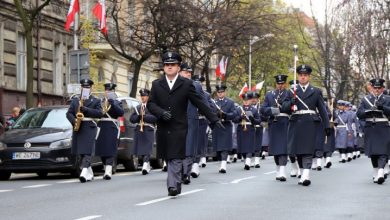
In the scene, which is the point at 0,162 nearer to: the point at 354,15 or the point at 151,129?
the point at 151,129

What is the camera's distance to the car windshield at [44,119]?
2014 centimetres

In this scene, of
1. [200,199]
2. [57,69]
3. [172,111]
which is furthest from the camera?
[57,69]

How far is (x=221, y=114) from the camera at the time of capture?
19.2 metres

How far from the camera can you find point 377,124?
17969 mm

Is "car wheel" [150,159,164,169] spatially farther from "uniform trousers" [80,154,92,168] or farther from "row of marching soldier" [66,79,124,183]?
"uniform trousers" [80,154,92,168]

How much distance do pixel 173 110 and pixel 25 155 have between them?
6.03 metres

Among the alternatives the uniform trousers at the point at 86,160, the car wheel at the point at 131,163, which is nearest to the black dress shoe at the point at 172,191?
the uniform trousers at the point at 86,160

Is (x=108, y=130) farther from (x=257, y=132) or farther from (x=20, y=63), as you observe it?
(x=20, y=63)

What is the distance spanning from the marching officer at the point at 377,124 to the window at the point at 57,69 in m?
23.3

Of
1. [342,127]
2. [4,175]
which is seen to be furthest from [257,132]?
Result: [4,175]

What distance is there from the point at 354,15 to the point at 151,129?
38235 millimetres

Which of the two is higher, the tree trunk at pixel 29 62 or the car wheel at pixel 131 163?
the tree trunk at pixel 29 62

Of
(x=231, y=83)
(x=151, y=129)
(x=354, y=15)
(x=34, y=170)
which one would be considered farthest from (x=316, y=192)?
(x=231, y=83)

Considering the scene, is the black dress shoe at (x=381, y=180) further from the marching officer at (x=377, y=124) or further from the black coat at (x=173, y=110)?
the black coat at (x=173, y=110)
